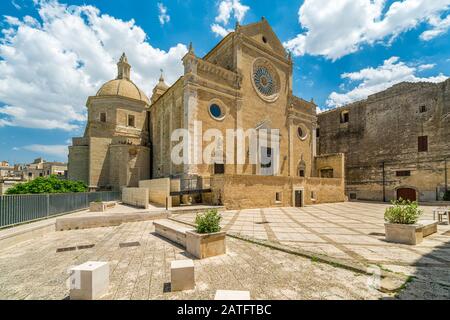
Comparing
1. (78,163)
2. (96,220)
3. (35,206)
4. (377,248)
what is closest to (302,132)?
(377,248)

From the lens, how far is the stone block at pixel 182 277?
3.72 metres

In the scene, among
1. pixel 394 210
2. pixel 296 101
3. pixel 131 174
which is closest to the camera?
pixel 394 210

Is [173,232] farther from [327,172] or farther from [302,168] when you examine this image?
[327,172]

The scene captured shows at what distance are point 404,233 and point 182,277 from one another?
7.38m

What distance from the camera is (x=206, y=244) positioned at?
214 inches

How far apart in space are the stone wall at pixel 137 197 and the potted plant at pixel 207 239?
9140 millimetres

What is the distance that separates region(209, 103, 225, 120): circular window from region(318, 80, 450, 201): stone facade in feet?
68.0

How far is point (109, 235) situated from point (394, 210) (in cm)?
1061

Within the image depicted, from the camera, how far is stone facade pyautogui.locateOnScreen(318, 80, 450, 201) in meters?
22.8

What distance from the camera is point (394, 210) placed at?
7344 mm

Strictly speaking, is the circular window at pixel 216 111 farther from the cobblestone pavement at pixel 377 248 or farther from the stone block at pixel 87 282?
the stone block at pixel 87 282

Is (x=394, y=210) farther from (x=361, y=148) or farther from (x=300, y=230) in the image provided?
(x=361, y=148)

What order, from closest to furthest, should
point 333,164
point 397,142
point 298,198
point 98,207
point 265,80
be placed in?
point 98,207, point 298,198, point 397,142, point 265,80, point 333,164
